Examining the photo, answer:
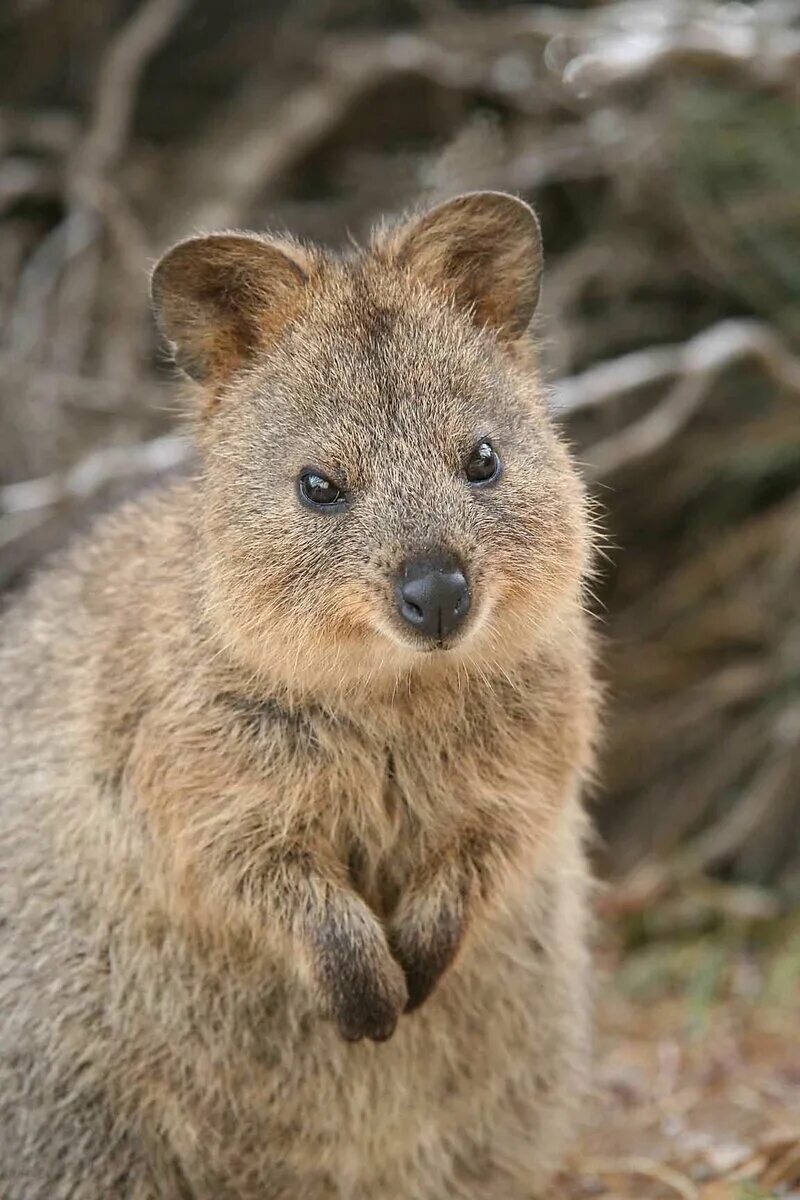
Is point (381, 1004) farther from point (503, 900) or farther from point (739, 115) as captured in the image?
point (739, 115)

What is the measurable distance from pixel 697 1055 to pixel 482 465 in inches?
119

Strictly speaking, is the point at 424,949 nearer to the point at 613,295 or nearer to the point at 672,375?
the point at 672,375

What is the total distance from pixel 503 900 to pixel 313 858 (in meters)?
0.52

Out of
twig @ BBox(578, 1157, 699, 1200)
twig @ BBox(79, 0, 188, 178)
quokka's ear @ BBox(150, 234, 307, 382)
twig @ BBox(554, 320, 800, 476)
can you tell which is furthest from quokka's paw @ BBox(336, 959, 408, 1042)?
twig @ BBox(79, 0, 188, 178)

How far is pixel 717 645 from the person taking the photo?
22.6 ft

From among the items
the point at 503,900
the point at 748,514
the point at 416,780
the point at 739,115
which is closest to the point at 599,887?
the point at 503,900

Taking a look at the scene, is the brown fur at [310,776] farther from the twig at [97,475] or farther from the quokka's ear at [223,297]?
the twig at [97,475]

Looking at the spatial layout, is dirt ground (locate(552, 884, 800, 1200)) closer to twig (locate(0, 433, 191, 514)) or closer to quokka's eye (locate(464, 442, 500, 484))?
quokka's eye (locate(464, 442, 500, 484))

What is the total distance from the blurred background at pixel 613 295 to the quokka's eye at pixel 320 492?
194cm

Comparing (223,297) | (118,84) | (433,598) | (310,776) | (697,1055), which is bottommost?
(697,1055)

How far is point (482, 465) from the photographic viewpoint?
135 inches

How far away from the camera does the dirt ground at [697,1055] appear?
14.7ft

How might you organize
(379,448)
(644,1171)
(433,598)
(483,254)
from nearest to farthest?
(433,598) < (379,448) < (483,254) < (644,1171)

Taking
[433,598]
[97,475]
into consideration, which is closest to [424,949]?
[433,598]
